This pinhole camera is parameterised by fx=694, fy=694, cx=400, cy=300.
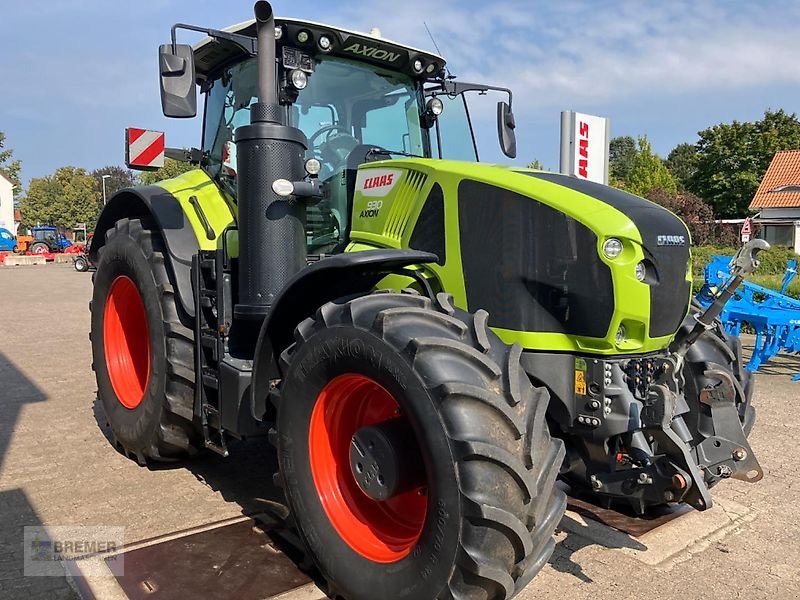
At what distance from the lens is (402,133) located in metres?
4.23

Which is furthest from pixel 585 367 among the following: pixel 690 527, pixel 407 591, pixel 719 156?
pixel 719 156

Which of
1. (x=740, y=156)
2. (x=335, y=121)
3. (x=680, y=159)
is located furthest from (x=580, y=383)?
(x=680, y=159)

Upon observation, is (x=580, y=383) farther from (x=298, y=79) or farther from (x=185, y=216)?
(x=185, y=216)

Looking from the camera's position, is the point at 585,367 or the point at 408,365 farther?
the point at 585,367

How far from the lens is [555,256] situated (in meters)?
2.88

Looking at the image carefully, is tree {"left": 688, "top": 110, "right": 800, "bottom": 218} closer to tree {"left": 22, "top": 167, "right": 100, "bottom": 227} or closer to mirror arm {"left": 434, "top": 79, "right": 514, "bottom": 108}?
mirror arm {"left": 434, "top": 79, "right": 514, "bottom": 108}

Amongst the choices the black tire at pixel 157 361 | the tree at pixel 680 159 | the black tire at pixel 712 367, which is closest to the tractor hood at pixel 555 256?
the black tire at pixel 712 367

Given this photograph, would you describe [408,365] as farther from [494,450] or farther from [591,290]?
[591,290]

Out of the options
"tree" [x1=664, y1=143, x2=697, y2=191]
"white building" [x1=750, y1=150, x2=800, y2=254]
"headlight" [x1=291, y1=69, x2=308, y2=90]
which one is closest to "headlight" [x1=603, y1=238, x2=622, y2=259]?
"headlight" [x1=291, y1=69, x2=308, y2=90]

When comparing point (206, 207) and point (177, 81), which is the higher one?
point (177, 81)

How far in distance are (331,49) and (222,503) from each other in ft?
8.55

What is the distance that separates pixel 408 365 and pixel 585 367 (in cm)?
83

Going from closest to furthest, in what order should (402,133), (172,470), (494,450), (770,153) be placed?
(494,450) < (402,133) < (172,470) < (770,153)

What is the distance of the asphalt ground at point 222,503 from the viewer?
3.10 meters
